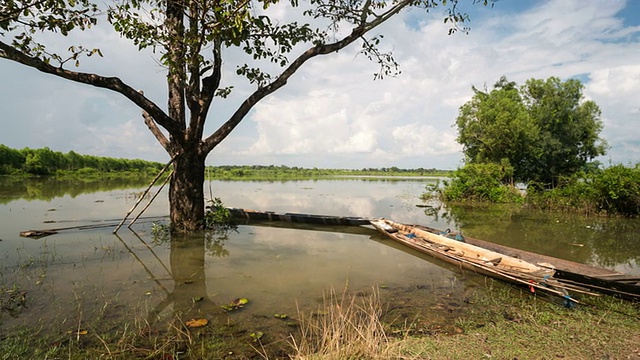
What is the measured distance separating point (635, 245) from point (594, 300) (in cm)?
622

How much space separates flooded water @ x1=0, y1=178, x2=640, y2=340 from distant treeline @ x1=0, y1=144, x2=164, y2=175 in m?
36.0

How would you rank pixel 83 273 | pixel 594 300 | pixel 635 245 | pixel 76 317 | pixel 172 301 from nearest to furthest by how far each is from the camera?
pixel 76 317 → pixel 172 301 → pixel 594 300 → pixel 83 273 → pixel 635 245

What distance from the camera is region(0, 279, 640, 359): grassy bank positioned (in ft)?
10.0

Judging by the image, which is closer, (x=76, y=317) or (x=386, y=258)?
(x=76, y=317)

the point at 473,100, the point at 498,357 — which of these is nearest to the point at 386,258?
the point at 498,357

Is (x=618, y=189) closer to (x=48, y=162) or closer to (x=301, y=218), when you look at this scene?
(x=301, y=218)

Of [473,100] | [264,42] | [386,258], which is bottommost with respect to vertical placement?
[386,258]

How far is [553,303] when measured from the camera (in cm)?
483

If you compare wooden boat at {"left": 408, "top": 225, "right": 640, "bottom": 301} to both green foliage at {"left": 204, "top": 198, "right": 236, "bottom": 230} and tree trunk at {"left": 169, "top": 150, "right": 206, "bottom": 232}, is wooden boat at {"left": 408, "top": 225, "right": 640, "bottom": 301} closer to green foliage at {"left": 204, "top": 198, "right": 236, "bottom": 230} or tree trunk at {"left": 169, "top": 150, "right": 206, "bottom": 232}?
tree trunk at {"left": 169, "top": 150, "right": 206, "bottom": 232}

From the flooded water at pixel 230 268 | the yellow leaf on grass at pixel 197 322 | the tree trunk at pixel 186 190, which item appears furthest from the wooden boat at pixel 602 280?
the tree trunk at pixel 186 190

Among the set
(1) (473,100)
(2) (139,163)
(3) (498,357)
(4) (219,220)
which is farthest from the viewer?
(2) (139,163)

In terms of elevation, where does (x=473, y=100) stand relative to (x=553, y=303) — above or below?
above

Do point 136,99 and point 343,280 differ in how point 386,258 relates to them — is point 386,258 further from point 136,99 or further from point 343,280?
point 136,99

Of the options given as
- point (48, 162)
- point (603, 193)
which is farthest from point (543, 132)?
point (48, 162)
